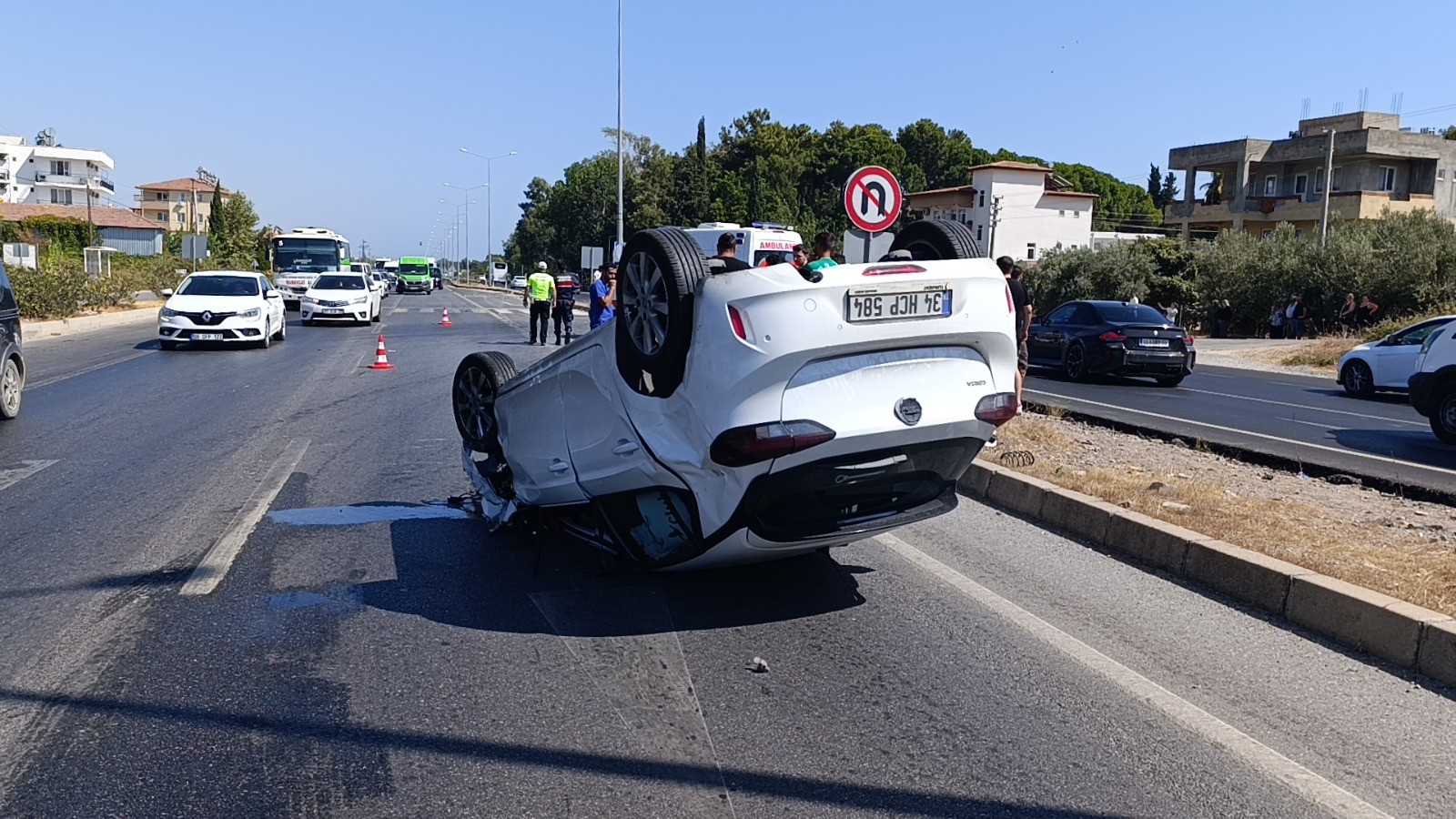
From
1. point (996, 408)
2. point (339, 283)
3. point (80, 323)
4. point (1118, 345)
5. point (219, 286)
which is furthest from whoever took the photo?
point (339, 283)

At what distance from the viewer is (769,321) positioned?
4629 mm

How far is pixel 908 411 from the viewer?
4.95m

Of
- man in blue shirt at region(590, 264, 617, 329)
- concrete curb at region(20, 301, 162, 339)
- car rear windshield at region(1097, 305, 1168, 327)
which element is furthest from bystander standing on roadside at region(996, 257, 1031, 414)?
concrete curb at region(20, 301, 162, 339)

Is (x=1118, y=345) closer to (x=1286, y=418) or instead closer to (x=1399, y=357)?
(x=1399, y=357)

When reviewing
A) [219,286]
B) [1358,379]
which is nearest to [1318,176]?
[1358,379]

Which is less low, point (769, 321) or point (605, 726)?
point (769, 321)

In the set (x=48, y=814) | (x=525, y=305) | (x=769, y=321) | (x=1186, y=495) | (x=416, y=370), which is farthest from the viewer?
(x=525, y=305)

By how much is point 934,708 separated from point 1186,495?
14.0 ft

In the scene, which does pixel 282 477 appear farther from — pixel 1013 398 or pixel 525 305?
pixel 525 305

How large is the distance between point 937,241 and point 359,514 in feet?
13.6

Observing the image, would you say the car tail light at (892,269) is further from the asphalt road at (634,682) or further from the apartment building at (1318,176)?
the apartment building at (1318,176)

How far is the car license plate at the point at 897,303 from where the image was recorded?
4.75m

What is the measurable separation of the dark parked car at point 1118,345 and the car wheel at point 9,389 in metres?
15.8

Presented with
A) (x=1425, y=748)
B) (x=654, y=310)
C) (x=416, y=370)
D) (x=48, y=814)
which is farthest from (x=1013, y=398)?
(x=416, y=370)
